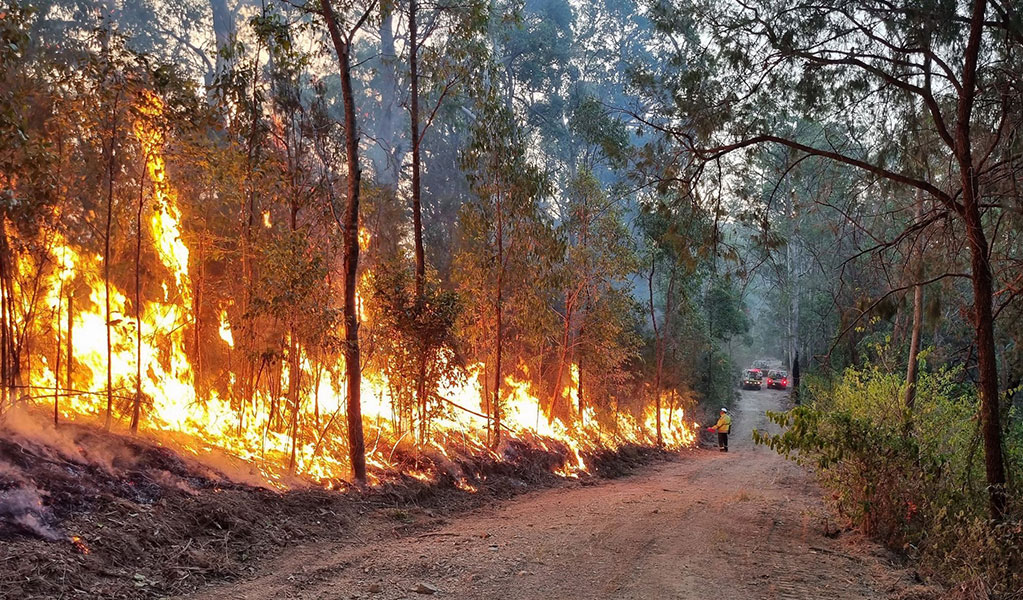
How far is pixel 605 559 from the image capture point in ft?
23.9

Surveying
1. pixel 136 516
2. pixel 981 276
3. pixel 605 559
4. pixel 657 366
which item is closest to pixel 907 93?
pixel 981 276

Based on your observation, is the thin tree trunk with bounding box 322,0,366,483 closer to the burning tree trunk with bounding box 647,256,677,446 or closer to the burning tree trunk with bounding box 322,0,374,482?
the burning tree trunk with bounding box 322,0,374,482

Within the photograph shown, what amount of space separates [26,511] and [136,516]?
103 cm

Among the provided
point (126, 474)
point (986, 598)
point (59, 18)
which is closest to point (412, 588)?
point (126, 474)

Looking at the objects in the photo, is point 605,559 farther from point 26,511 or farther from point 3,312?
point 3,312

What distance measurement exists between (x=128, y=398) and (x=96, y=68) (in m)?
4.14

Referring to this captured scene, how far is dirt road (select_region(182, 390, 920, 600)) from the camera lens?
6.27 metres

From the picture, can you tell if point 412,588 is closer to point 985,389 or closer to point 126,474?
point 126,474

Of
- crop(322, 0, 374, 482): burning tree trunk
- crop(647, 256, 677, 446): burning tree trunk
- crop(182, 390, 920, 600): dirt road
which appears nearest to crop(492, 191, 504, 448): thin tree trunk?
crop(182, 390, 920, 600): dirt road

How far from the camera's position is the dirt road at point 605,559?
627 centimetres

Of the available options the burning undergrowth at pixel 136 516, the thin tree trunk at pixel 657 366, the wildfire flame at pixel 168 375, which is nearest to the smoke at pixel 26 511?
the burning undergrowth at pixel 136 516

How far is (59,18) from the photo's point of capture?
23000 mm

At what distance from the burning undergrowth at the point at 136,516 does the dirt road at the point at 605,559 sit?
1.75 ft

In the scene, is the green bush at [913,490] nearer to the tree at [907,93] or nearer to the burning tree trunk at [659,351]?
the tree at [907,93]
